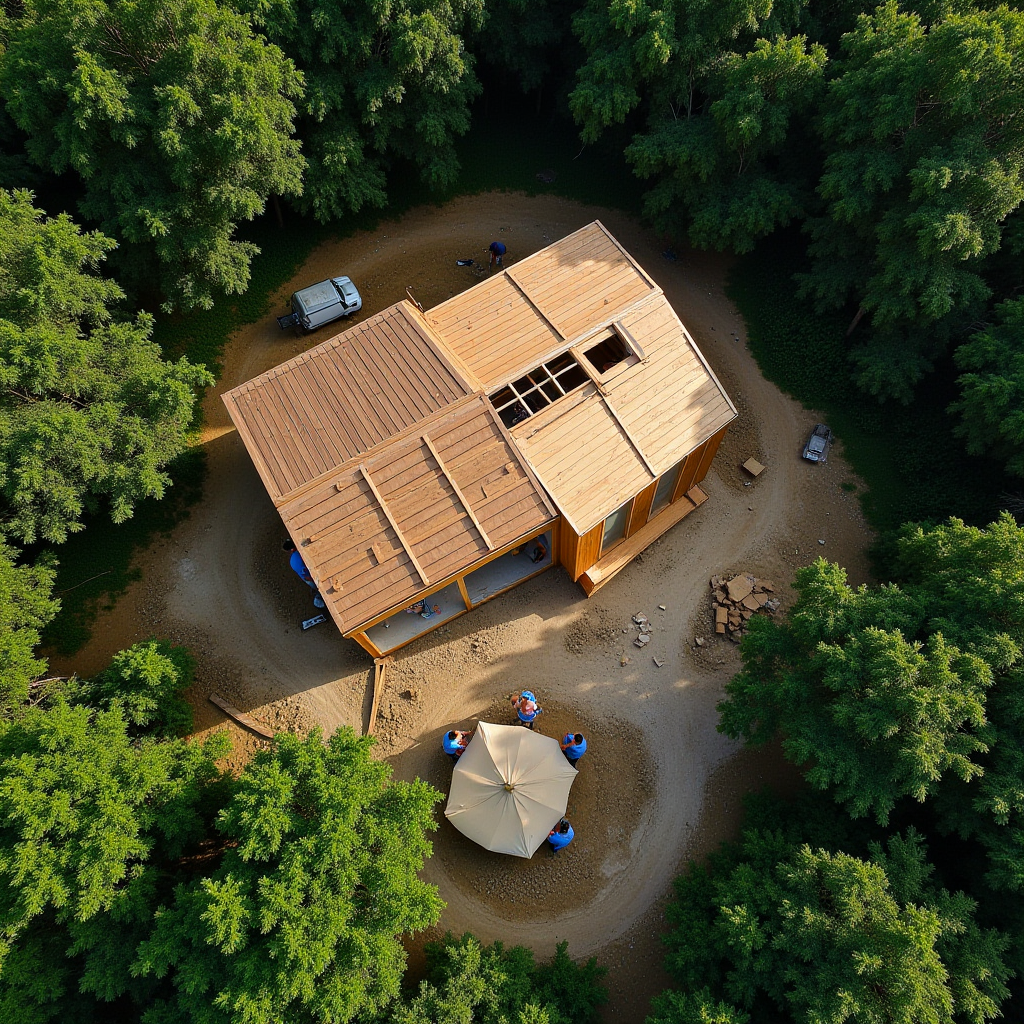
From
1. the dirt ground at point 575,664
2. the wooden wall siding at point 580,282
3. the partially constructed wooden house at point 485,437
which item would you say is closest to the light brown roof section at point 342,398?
the partially constructed wooden house at point 485,437

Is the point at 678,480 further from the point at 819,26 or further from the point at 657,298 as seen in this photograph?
the point at 819,26

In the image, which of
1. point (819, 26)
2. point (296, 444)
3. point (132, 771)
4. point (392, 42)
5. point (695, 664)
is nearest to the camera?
point (132, 771)

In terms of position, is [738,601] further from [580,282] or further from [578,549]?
[580,282]

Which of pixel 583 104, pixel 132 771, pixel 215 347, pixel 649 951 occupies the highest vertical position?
pixel 583 104

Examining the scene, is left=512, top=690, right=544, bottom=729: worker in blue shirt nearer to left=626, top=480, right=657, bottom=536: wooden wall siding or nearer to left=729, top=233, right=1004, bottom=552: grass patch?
left=626, top=480, right=657, bottom=536: wooden wall siding

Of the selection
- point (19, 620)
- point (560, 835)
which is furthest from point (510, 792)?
point (19, 620)

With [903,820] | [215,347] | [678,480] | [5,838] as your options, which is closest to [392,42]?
[215,347]
